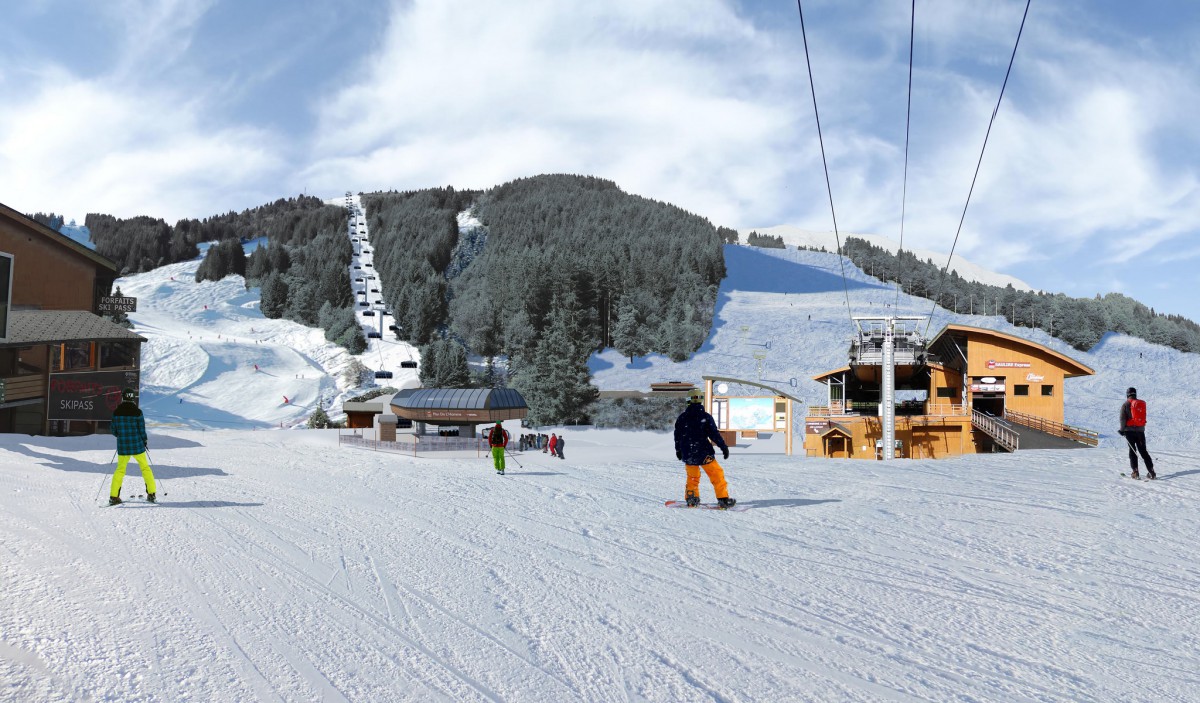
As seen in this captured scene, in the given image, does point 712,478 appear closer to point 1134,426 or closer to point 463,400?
point 1134,426

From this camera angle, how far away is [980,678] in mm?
3578

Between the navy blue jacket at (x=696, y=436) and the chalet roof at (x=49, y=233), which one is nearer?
the navy blue jacket at (x=696, y=436)

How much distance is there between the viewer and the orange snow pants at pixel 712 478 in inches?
344

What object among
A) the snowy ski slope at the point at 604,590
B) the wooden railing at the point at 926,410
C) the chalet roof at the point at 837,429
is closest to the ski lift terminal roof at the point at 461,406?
the chalet roof at the point at 837,429

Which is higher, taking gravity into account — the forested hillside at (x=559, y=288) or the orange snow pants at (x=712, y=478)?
the forested hillside at (x=559, y=288)

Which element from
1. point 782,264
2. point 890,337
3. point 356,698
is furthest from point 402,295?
point 356,698

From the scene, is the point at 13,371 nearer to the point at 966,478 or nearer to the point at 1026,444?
the point at 966,478

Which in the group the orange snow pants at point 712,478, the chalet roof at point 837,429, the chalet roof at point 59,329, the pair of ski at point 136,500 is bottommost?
the chalet roof at point 837,429

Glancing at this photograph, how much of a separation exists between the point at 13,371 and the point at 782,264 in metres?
122

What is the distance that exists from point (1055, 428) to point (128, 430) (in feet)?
114

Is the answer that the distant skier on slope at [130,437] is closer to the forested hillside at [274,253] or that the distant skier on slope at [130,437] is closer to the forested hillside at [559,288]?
the forested hillside at [559,288]

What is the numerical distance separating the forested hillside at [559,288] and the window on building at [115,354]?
30.0 m

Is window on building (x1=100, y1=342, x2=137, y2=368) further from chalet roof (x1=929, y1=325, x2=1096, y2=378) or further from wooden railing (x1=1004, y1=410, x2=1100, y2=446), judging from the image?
wooden railing (x1=1004, y1=410, x2=1100, y2=446)

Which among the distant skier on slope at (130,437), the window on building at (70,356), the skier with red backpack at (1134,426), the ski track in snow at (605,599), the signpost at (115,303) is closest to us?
the ski track in snow at (605,599)
